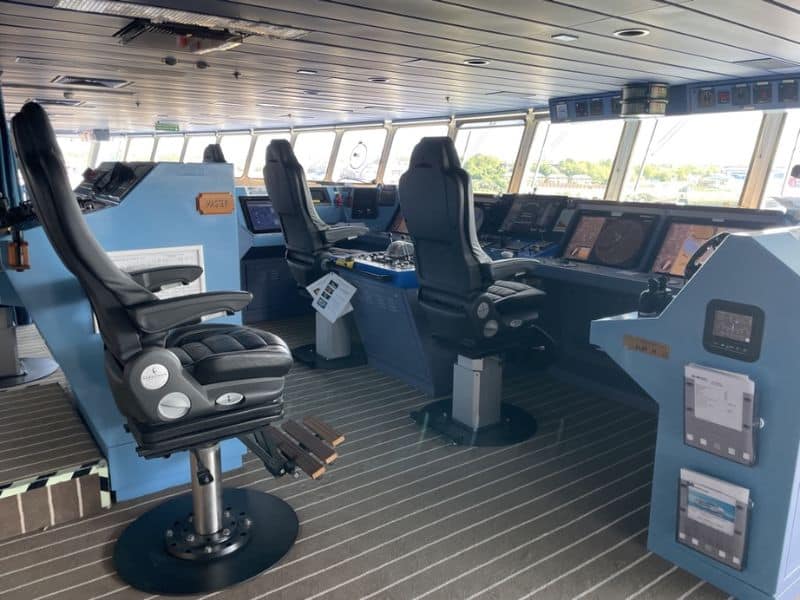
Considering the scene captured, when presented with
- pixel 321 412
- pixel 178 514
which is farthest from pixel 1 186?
pixel 178 514

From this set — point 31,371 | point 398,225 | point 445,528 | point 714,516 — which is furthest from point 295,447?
point 398,225

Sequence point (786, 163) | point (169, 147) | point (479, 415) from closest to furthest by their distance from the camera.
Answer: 1. point (479, 415)
2. point (786, 163)
3. point (169, 147)

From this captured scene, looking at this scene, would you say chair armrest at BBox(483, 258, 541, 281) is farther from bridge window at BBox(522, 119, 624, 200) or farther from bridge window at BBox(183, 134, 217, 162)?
bridge window at BBox(183, 134, 217, 162)

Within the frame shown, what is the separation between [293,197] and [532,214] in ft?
5.42

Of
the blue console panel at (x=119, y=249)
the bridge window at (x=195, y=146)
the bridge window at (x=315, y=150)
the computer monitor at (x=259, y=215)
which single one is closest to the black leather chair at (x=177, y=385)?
the blue console panel at (x=119, y=249)

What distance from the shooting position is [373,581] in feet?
6.66

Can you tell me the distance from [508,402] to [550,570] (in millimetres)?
1591

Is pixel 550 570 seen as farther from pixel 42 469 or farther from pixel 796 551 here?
pixel 42 469

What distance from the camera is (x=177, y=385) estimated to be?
5.66ft

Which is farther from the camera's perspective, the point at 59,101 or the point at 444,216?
the point at 59,101

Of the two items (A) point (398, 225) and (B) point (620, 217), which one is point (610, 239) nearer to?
(B) point (620, 217)

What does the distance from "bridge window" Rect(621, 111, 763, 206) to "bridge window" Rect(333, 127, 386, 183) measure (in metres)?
4.29

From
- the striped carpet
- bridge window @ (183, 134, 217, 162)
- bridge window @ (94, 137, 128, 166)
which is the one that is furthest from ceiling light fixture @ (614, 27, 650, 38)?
bridge window @ (94, 137, 128, 166)

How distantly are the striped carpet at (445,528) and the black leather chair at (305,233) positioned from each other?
3.29 feet
